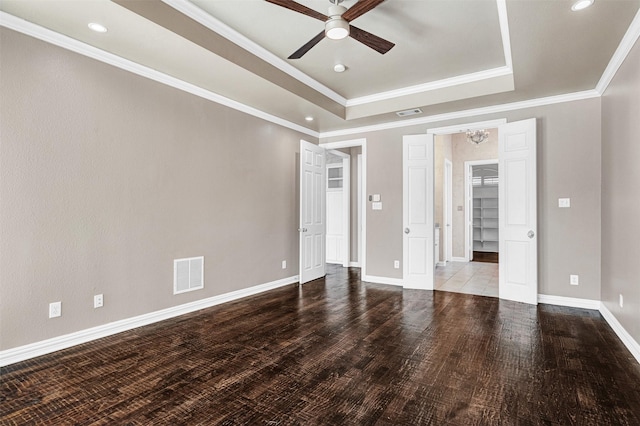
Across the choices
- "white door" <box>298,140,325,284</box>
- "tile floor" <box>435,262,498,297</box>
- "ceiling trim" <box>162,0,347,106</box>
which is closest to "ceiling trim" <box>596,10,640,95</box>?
"tile floor" <box>435,262,498,297</box>

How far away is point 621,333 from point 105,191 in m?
5.11

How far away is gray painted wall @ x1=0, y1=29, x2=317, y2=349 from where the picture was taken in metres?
2.66

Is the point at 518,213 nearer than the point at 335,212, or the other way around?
the point at 518,213

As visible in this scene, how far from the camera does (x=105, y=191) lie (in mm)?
3191

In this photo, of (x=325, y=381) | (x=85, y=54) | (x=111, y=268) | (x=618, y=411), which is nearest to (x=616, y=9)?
(x=618, y=411)

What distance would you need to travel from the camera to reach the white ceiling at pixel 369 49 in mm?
2582

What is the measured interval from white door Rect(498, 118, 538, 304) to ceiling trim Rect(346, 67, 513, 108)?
801 millimetres

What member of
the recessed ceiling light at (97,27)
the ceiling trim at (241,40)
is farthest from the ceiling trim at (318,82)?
the recessed ceiling light at (97,27)

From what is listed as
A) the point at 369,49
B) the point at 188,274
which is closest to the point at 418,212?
the point at 369,49

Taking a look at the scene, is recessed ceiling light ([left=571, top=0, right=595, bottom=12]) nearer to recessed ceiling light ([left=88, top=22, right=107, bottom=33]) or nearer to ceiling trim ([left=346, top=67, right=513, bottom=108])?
ceiling trim ([left=346, top=67, right=513, bottom=108])

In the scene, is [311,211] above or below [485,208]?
below

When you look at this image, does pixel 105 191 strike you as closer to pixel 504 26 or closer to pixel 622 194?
pixel 504 26

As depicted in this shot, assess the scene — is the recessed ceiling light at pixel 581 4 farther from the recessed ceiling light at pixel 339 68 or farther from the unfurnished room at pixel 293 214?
the recessed ceiling light at pixel 339 68

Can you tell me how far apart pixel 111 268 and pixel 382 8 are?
3.50 meters
